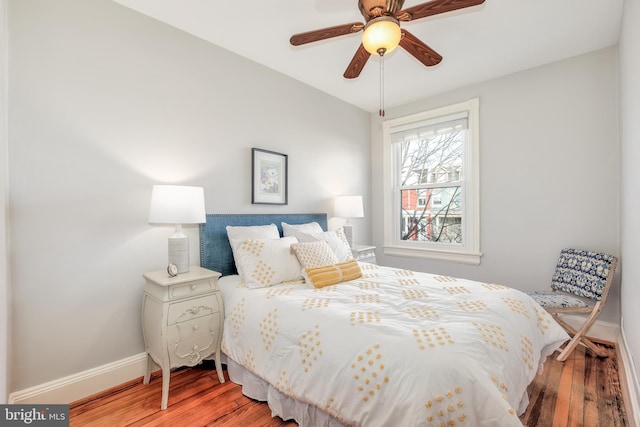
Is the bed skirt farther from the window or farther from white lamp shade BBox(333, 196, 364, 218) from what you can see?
the window

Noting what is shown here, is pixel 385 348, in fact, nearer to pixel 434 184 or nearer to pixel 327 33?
pixel 327 33

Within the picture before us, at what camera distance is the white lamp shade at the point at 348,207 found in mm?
3451

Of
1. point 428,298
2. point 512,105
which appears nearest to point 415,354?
point 428,298

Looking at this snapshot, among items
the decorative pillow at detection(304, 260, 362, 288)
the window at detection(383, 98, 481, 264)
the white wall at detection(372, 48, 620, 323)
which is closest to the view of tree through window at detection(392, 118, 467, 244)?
the window at detection(383, 98, 481, 264)

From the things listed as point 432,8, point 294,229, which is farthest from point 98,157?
point 432,8

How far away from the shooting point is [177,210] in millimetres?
1970

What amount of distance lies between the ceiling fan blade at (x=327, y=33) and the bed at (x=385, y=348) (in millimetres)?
1417

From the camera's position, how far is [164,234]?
7.48 ft

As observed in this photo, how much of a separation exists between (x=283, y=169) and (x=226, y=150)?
64 centimetres

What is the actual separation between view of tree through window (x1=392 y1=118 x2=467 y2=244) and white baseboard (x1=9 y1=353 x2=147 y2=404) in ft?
10.6

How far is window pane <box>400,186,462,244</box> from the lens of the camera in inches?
143

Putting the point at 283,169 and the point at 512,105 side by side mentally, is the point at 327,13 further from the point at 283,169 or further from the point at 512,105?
the point at 512,105

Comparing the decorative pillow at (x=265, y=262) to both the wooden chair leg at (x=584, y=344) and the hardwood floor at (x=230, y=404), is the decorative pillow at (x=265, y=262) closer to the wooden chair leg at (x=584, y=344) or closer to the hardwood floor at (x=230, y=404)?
the hardwood floor at (x=230, y=404)

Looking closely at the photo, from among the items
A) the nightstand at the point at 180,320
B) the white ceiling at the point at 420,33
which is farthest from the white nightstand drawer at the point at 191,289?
Result: the white ceiling at the point at 420,33
